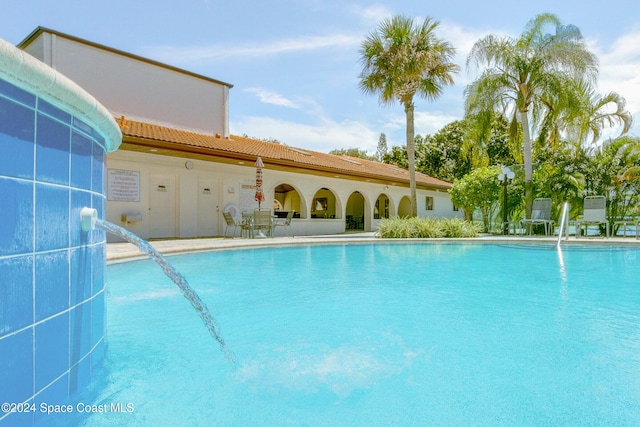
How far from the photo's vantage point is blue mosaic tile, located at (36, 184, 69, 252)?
1786 mm

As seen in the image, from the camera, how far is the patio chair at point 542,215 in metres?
15.9

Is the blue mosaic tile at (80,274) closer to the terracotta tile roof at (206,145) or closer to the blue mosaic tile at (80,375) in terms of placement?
the blue mosaic tile at (80,375)

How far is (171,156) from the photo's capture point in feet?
48.9

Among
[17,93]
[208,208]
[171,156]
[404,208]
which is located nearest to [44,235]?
[17,93]

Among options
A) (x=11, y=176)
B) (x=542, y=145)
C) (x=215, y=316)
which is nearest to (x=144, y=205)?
(x=215, y=316)

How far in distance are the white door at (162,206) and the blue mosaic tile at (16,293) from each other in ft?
45.4

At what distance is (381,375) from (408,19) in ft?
55.5

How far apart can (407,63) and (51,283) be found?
16.5m

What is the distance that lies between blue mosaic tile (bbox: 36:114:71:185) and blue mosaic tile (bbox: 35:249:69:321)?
1.19 feet

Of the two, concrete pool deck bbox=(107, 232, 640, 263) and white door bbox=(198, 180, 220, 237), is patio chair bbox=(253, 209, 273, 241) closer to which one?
concrete pool deck bbox=(107, 232, 640, 263)

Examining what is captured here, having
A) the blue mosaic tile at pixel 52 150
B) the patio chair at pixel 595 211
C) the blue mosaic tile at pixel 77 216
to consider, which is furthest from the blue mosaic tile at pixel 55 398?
the patio chair at pixel 595 211

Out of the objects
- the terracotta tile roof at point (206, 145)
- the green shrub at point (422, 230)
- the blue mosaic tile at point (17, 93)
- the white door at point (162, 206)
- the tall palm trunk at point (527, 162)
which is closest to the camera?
the blue mosaic tile at point (17, 93)

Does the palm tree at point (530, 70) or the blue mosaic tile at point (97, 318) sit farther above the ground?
the palm tree at point (530, 70)

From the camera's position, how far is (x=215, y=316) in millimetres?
4574
